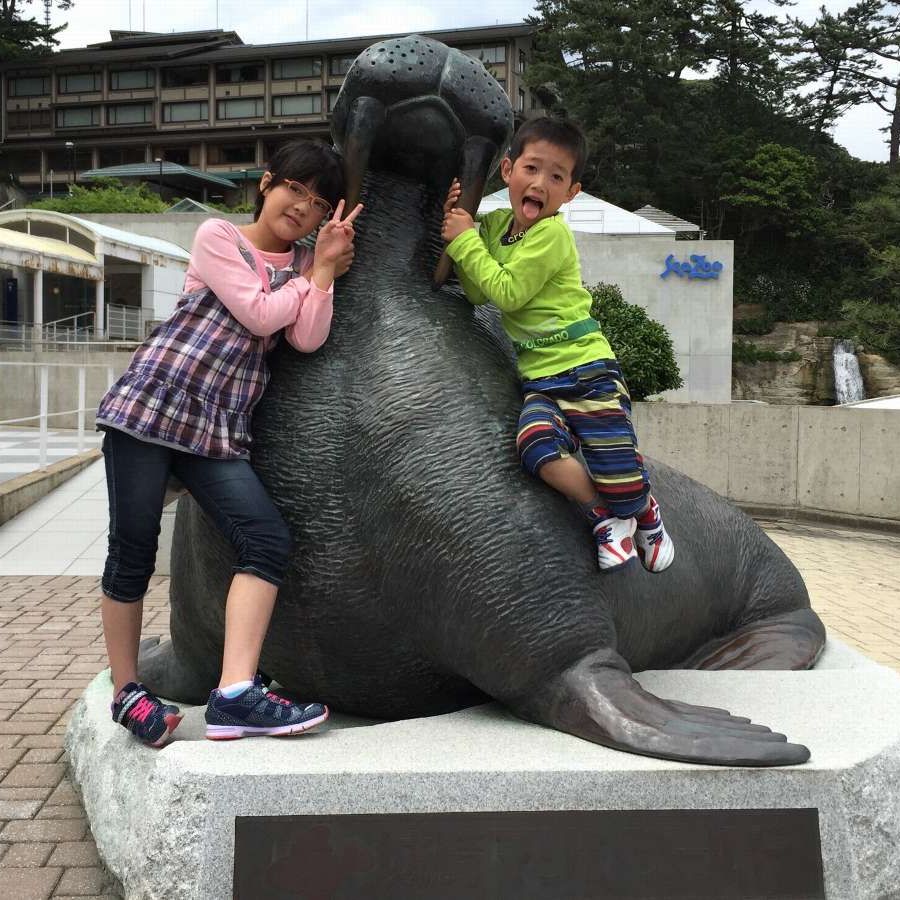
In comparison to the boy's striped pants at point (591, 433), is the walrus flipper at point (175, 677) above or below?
below

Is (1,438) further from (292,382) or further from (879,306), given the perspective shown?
(879,306)

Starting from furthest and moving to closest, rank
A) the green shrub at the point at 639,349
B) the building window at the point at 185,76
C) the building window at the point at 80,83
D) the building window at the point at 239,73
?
the building window at the point at 80,83 < the building window at the point at 185,76 < the building window at the point at 239,73 < the green shrub at the point at 639,349

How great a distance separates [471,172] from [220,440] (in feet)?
3.40

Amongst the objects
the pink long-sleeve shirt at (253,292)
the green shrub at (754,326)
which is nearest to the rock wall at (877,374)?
the green shrub at (754,326)

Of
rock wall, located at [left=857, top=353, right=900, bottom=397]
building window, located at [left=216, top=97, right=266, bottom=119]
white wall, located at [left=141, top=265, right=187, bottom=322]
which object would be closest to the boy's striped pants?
white wall, located at [left=141, top=265, right=187, bottom=322]

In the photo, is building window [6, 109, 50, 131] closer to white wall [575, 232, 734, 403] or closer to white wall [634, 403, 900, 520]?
white wall [575, 232, 734, 403]

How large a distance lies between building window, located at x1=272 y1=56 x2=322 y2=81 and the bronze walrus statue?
56.0 meters

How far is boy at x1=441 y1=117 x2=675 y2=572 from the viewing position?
247 cm

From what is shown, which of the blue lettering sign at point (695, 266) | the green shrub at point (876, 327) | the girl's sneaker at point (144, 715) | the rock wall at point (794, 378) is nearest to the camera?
the girl's sneaker at point (144, 715)

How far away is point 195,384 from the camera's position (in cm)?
247

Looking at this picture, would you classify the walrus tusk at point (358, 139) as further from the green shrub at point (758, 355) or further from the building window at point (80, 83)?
the building window at point (80, 83)

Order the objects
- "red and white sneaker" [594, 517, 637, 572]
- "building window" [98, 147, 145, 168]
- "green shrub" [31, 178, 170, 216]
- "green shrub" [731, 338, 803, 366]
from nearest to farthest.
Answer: "red and white sneaker" [594, 517, 637, 572] < "green shrub" [731, 338, 803, 366] < "green shrub" [31, 178, 170, 216] < "building window" [98, 147, 145, 168]

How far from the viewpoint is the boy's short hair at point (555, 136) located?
2535mm

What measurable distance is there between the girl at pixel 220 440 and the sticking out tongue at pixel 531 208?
0.47 meters
